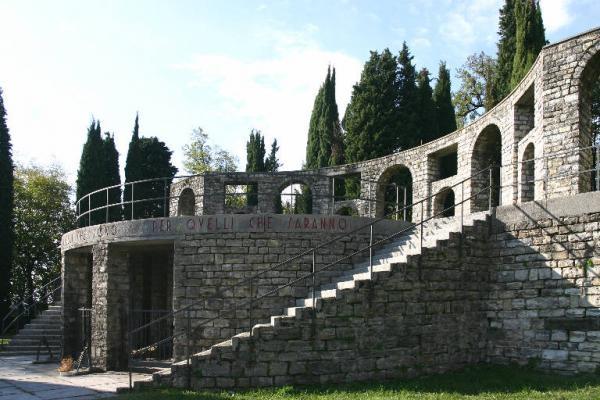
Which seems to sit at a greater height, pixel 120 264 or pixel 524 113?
pixel 524 113

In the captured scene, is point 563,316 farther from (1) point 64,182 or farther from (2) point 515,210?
(1) point 64,182

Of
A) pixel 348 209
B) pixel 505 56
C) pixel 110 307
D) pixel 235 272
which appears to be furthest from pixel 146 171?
pixel 235 272

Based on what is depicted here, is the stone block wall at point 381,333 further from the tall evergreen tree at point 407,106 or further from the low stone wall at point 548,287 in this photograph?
the tall evergreen tree at point 407,106

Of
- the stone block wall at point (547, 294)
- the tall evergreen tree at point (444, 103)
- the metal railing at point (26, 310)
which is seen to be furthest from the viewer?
the tall evergreen tree at point (444, 103)

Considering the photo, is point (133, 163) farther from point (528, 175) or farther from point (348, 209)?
point (528, 175)

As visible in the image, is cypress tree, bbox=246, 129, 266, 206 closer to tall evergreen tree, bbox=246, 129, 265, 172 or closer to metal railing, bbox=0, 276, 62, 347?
tall evergreen tree, bbox=246, 129, 265, 172

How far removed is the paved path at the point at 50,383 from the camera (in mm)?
10469

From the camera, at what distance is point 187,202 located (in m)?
24.5

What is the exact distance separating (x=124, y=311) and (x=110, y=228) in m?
1.98

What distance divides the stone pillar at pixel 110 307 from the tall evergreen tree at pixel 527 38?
16.5m

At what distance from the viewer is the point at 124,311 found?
47.4ft

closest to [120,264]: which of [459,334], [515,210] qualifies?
[459,334]

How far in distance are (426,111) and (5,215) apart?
20037 millimetres

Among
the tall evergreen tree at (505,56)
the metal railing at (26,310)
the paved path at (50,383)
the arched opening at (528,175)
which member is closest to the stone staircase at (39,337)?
the metal railing at (26,310)
